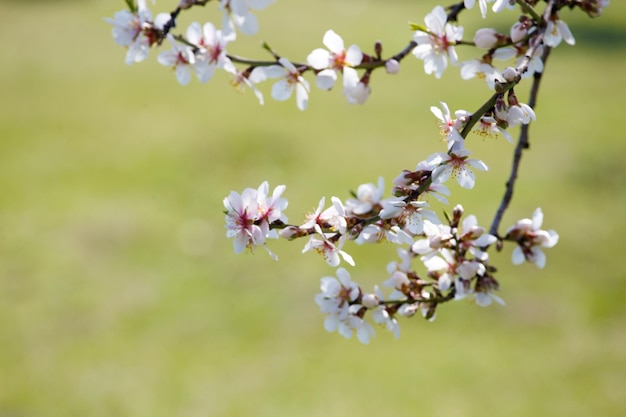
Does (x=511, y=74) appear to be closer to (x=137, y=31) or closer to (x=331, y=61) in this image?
(x=331, y=61)

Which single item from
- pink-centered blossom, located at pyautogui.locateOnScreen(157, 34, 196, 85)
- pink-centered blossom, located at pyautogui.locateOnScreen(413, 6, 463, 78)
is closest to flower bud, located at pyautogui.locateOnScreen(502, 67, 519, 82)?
pink-centered blossom, located at pyautogui.locateOnScreen(413, 6, 463, 78)

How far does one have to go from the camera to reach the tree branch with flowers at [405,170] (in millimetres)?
619

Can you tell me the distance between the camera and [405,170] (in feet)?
2.05

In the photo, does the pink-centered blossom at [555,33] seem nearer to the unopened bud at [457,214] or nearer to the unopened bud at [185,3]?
the unopened bud at [457,214]

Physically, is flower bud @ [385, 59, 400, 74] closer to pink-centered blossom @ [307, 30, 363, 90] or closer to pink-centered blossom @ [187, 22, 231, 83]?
pink-centered blossom @ [307, 30, 363, 90]

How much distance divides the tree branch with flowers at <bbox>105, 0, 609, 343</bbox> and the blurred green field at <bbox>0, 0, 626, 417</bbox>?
1.29 meters

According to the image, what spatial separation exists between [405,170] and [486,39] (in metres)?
0.15

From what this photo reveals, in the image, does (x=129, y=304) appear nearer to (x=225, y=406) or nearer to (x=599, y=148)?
(x=225, y=406)

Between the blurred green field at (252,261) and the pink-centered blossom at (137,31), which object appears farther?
the blurred green field at (252,261)

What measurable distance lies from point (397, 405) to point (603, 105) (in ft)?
8.73

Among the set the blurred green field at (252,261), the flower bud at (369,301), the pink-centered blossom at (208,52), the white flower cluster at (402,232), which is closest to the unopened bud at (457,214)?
the white flower cluster at (402,232)

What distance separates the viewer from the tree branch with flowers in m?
0.62

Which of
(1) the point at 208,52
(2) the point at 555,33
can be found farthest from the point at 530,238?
(1) the point at 208,52

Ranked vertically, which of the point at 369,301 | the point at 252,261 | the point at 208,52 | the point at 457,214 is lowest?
the point at 252,261
